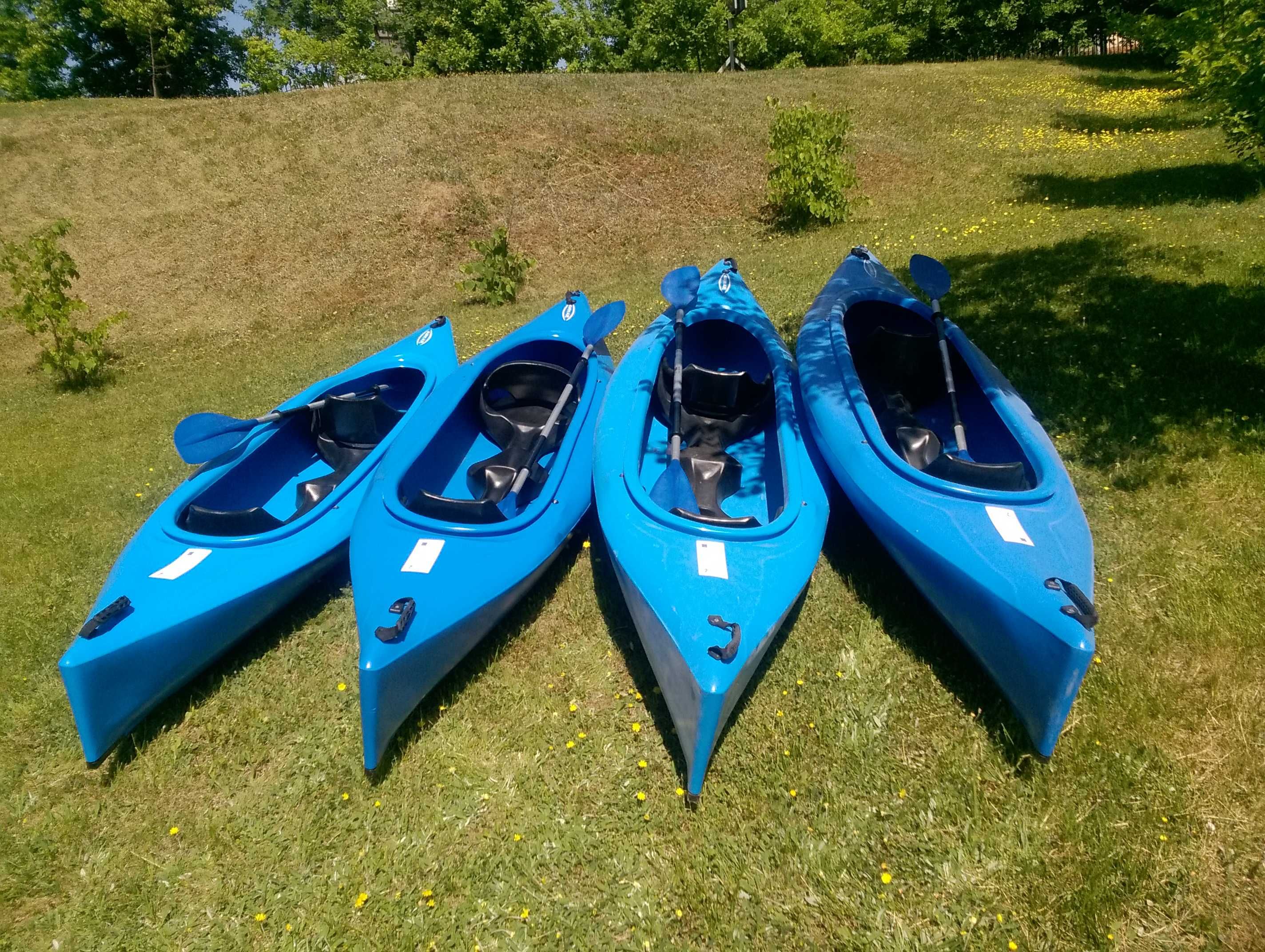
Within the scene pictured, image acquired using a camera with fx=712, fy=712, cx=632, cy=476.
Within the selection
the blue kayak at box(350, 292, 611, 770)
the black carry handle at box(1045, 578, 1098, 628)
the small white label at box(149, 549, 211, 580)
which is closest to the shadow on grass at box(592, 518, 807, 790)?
the blue kayak at box(350, 292, 611, 770)

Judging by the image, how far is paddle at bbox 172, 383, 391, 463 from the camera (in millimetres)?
4793

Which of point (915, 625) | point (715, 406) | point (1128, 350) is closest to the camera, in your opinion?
point (915, 625)

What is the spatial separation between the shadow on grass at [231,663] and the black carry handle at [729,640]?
2.57m

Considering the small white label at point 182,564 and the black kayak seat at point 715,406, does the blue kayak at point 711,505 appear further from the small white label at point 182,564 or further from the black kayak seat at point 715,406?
the small white label at point 182,564

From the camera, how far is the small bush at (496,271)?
413 inches

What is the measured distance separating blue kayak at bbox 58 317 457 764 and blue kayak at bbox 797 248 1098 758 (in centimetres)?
320

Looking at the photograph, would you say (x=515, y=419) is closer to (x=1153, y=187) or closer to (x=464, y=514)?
(x=464, y=514)

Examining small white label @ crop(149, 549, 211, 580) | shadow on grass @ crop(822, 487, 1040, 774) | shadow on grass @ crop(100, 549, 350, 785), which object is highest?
small white label @ crop(149, 549, 211, 580)

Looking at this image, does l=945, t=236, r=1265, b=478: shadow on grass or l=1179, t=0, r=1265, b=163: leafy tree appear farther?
l=945, t=236, r=1265, b=478: shadow on grass

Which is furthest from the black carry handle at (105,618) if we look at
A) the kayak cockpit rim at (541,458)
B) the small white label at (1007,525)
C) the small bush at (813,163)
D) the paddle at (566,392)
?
the small bush at (813,163)

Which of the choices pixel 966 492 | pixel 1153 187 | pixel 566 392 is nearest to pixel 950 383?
pixel 966 492

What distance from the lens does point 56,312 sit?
8844 mm

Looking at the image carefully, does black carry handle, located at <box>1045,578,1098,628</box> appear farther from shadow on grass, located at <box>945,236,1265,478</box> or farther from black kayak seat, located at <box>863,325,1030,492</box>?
shadow on grass, located at <box>945,236,1265,478</box>

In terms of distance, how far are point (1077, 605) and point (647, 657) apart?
2.12 meters
